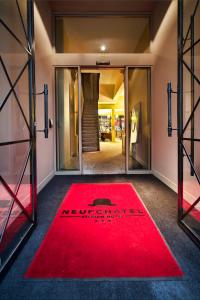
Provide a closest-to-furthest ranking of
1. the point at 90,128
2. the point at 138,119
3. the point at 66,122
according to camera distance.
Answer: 1. the point at 66,122
2. the point at 138,119
3. the point at 90,128

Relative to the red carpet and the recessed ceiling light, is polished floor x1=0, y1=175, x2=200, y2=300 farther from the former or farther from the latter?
the recessed ceiling light

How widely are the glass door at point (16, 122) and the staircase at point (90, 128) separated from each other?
713 centimetres

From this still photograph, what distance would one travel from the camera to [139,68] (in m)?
4.91

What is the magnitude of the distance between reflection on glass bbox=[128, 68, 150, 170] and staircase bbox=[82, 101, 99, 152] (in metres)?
4.81

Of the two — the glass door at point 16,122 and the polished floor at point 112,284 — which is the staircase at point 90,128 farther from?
the polished floor at point 112,284

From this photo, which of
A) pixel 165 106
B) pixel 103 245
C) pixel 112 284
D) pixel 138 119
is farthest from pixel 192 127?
pixel 138 119

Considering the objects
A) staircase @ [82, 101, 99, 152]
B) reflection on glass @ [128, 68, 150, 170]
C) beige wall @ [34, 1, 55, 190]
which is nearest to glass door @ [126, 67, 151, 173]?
reflection on glass @ [128, 68, 150, 170]

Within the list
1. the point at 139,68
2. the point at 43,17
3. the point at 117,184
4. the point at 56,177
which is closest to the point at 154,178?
the point at 117,184

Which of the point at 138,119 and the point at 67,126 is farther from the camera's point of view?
the point at 138,119

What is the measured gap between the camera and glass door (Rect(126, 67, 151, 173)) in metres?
4.96

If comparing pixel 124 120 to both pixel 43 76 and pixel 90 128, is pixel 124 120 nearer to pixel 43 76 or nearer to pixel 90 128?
pixel 43 76

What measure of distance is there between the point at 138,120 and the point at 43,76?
2631 mm

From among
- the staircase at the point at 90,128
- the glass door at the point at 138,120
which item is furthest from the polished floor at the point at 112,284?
the staircase at the point at 90,128

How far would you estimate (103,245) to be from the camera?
188cm
